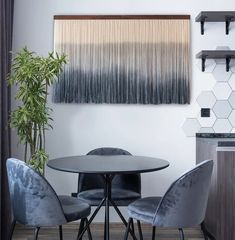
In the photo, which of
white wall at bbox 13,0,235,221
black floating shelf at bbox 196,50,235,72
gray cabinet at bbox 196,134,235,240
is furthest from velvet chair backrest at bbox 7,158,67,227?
black floating shelf at bbox 196,50,235,72

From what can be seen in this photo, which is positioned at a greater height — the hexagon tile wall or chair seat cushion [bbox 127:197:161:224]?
the hexagon tile wall

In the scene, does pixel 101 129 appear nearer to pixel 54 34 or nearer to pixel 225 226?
pixel 54 34

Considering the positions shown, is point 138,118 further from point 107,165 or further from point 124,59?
point 107,165

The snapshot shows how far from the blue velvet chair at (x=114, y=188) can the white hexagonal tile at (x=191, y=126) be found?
0.78 m

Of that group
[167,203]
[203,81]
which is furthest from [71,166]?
[203,81]

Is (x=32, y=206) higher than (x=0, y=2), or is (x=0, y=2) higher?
(x=0, y=2)

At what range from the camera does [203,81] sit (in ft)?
11.6

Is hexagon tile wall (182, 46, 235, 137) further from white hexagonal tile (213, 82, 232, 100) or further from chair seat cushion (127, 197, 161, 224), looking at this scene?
chair seat cushion (127, 197, 161, 224)

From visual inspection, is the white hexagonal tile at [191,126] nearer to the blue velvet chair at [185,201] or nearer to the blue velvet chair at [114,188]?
the blue velvet chair at [114,188]

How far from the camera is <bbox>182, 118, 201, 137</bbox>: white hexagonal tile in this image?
354 centimetres

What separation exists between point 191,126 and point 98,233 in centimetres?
139

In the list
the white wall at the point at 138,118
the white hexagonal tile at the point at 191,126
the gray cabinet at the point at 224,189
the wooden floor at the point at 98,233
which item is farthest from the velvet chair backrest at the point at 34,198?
the white hexagonal tile at the point at 191,126

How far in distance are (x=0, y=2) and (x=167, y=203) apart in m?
2.17

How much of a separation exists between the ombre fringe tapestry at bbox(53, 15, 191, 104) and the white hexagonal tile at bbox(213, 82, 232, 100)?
0.30m
